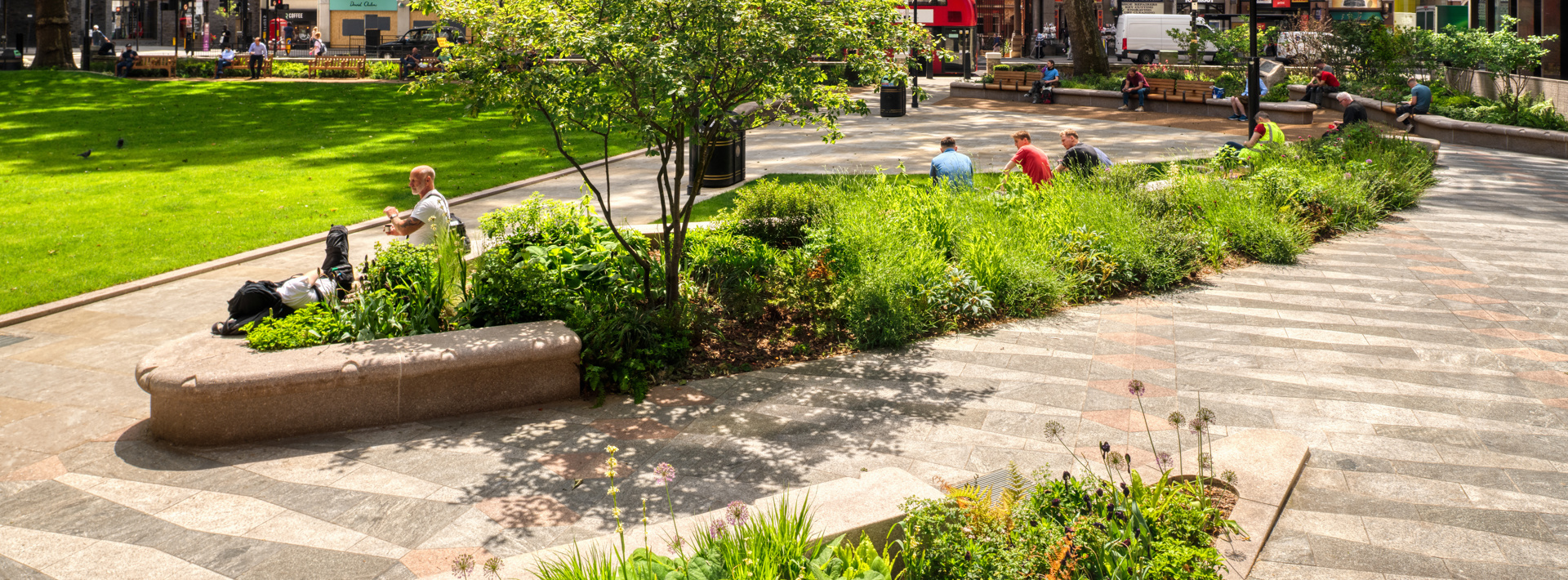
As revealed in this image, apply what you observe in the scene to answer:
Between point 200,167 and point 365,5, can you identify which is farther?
point 365,5

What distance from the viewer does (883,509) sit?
4.43m

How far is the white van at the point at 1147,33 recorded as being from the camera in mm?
48688

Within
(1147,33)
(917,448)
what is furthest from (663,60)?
(1147,33)

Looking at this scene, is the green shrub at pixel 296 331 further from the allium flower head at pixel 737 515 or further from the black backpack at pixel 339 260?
the allium flower head at pixel 737 515

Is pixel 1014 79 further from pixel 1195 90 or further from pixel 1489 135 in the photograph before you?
pixel 1489 135

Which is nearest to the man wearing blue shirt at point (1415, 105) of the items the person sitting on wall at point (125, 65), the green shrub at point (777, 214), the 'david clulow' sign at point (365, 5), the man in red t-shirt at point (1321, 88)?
the man in red t-shirt at point (1321, 88)

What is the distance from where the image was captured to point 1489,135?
72.1 feet

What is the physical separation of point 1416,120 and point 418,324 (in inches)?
895

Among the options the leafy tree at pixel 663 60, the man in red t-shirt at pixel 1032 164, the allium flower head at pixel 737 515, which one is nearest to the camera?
the allium flower head at pixel 737 515

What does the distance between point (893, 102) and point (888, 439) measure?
20920 mm

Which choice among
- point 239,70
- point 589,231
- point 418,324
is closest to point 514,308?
point 418,324

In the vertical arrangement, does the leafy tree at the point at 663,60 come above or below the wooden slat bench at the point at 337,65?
below

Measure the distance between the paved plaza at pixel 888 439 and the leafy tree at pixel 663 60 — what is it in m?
1.91

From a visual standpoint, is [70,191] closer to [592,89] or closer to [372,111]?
[372,111]
